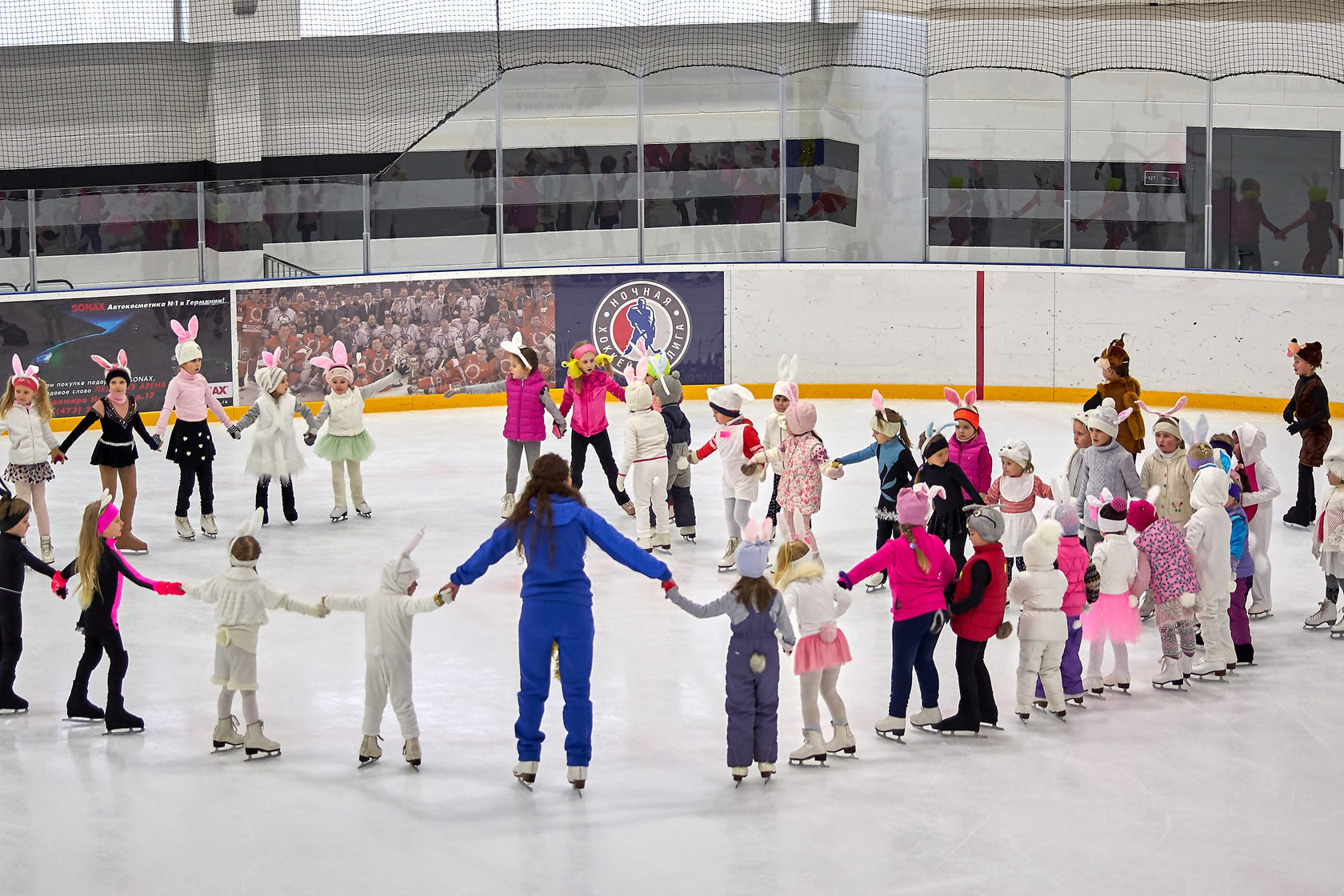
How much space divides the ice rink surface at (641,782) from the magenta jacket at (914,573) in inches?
27.2

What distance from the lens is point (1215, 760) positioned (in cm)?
773

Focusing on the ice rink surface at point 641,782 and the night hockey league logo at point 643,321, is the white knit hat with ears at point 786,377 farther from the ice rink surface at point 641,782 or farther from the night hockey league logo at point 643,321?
the night hockey league logo at point 643,321

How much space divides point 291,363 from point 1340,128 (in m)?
11.7

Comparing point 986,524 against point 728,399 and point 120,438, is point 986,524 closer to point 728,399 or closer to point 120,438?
point 728,399

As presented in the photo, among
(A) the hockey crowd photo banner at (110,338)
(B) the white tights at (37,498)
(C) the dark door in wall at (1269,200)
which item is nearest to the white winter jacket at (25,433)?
(B) the white tights at (37,498)

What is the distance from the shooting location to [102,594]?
788cm

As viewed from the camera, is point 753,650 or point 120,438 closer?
point 753,650

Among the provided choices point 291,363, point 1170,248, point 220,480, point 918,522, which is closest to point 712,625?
point 918,522

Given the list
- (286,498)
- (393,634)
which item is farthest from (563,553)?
(286,498)

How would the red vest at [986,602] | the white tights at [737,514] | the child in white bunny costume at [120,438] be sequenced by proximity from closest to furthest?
1. the red vest at [986,602]
2. the white tights at [737,514]
3. the child in white bunny costume at [120,438]

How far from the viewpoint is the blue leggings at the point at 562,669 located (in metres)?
7.23

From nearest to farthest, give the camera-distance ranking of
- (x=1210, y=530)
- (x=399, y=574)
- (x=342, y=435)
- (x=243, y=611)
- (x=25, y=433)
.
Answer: (x=399, y=574), (x=243, y=611), (x=1210, y=530), (x=25, y=433), (x=342, y=435)

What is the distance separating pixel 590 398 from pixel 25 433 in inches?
155

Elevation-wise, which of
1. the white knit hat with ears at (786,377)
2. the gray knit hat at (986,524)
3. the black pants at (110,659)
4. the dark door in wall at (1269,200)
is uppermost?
the dark door in wall at (1269,200)
